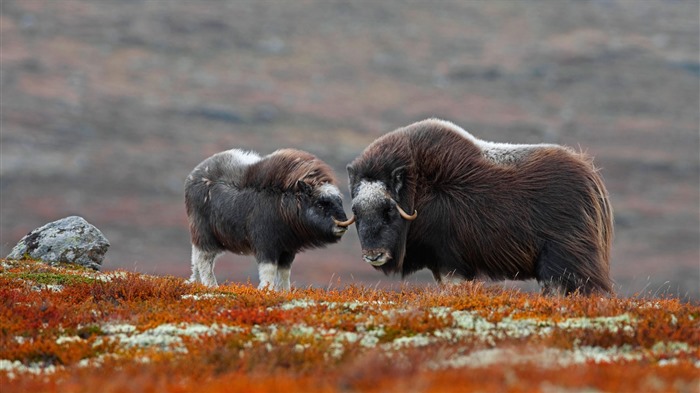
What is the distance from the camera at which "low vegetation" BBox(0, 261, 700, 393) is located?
257 inches

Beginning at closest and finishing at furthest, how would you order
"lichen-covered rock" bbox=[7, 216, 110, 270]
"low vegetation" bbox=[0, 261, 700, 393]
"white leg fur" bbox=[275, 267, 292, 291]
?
"low vegetation" bbox=[0, 261, 700, 393] → "white leg fur" bbox=[275, 267, 292, 291] → "lichen-covered rock" bbox=[7, 216, 110, 270]

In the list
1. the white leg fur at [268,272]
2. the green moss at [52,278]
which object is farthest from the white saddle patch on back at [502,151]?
the green moss at [52,278]

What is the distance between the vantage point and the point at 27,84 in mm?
103625

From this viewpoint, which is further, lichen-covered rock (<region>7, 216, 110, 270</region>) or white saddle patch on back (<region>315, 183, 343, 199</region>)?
lichen-covered rock (<region>7, 216, 110, 270</region>)

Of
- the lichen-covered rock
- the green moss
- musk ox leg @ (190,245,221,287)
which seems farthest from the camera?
musk ox leg @ (190,245,221,287)

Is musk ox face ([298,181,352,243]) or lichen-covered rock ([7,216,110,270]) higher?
musk ox face ([298,181,352,243])

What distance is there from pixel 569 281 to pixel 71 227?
7.86 metres

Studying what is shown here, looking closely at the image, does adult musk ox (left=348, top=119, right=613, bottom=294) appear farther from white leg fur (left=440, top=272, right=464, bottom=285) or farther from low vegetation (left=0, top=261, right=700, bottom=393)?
low vegetation (left=0, top=261, right=700, bottom=393)

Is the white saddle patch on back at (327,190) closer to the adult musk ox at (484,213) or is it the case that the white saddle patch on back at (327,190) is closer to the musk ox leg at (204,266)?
the adult musk ox at (484,213)

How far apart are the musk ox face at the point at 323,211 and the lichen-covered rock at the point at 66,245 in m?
3.41

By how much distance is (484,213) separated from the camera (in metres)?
12.2

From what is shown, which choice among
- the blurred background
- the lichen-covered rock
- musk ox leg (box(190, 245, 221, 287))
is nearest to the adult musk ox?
musk ox leg (box(190, 245, 221, 287))

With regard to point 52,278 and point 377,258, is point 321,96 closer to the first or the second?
point 377,258

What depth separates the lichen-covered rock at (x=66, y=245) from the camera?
1466cm
